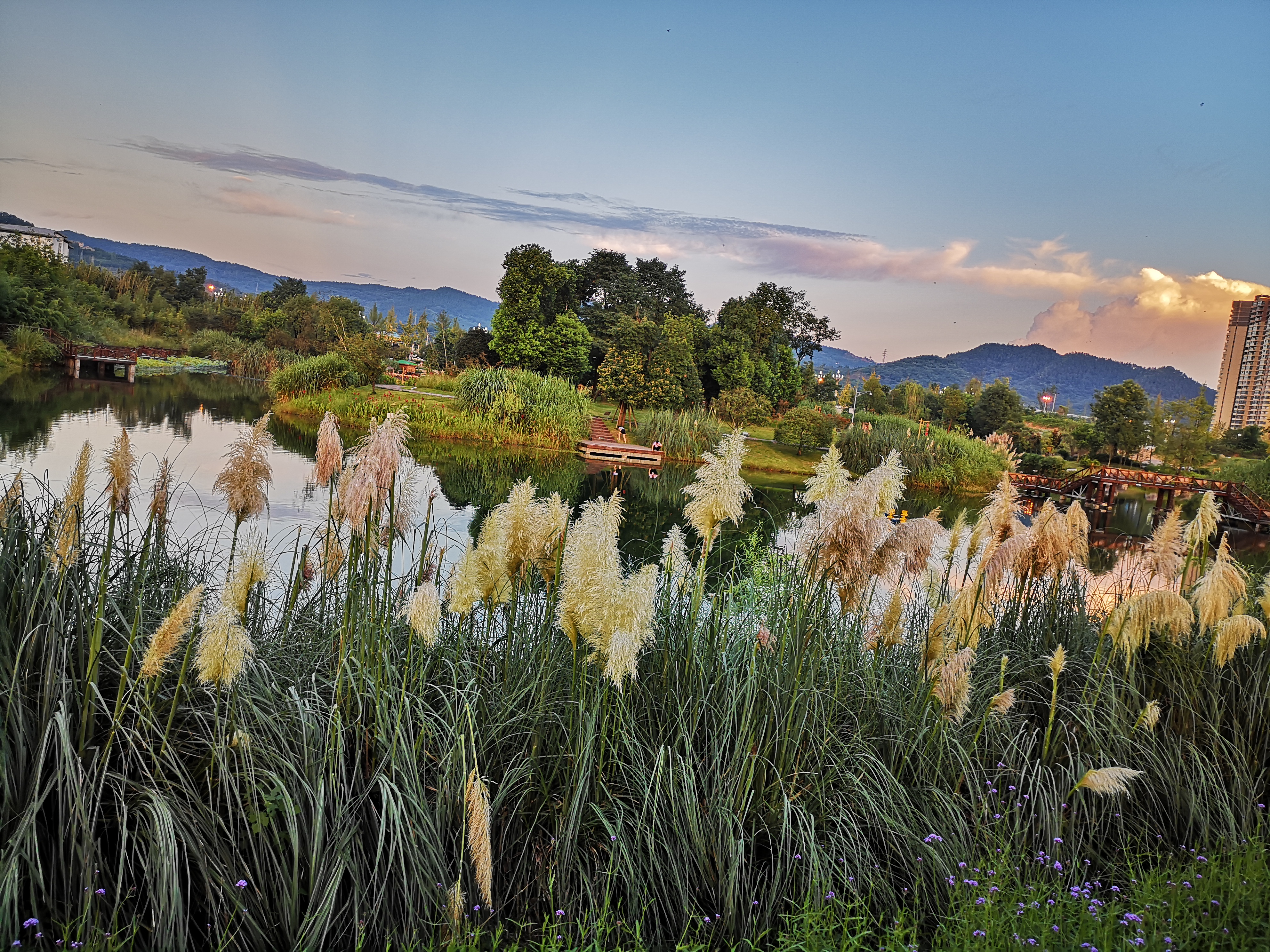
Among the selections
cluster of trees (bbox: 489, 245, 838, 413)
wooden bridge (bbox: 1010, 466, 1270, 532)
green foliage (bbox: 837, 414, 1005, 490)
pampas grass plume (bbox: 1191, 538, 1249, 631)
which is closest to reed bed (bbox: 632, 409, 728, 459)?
cluster of trees (bbox: 489, 245, 838, 413)

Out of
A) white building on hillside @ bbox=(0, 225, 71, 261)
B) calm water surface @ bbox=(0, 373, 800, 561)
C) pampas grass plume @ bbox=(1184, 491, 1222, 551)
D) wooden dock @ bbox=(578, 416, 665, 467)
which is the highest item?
white building on hillside @ bbox=(0, 225, 71, 261)

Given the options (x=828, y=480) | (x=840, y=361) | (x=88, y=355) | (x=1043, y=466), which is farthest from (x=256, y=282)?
(x=840, y=361)

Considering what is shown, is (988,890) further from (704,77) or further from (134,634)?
(704,77)

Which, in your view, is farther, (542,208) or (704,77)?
(542,208)

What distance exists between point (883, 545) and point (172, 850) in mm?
2582

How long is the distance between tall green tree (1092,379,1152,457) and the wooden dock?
A: 31.2m

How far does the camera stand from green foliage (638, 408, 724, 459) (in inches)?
1192

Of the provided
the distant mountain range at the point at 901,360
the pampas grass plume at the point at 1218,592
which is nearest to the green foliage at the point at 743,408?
the distant mountain range at the point at 901,360

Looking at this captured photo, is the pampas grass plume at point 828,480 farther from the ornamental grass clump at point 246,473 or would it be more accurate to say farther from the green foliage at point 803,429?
the green foliage at point 803,429

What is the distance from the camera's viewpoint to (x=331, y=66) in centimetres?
3706

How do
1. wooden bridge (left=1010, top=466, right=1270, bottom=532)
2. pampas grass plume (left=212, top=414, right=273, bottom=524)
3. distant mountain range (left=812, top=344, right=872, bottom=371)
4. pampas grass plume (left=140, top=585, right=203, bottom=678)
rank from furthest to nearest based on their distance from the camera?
distant mountain range (left=812, top=344, right=872, bottom=371), wooden bridge (left=1010, top=466, right=1270, bottom=532), pampas grass plume (left=212, top=414, right=273, bottom=524), pampas grass plume (left=140, top=585, right=203, bottom=678)

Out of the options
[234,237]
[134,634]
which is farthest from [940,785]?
[234,237]

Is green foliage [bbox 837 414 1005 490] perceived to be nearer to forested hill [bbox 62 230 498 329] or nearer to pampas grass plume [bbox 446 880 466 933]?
pampas grass plume [bbox 446 880 466 933]

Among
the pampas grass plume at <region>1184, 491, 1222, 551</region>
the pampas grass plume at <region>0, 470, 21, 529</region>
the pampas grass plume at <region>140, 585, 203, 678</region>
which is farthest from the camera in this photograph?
the pampas grass plume at <region>1184, 491, 1222, 551</region>
